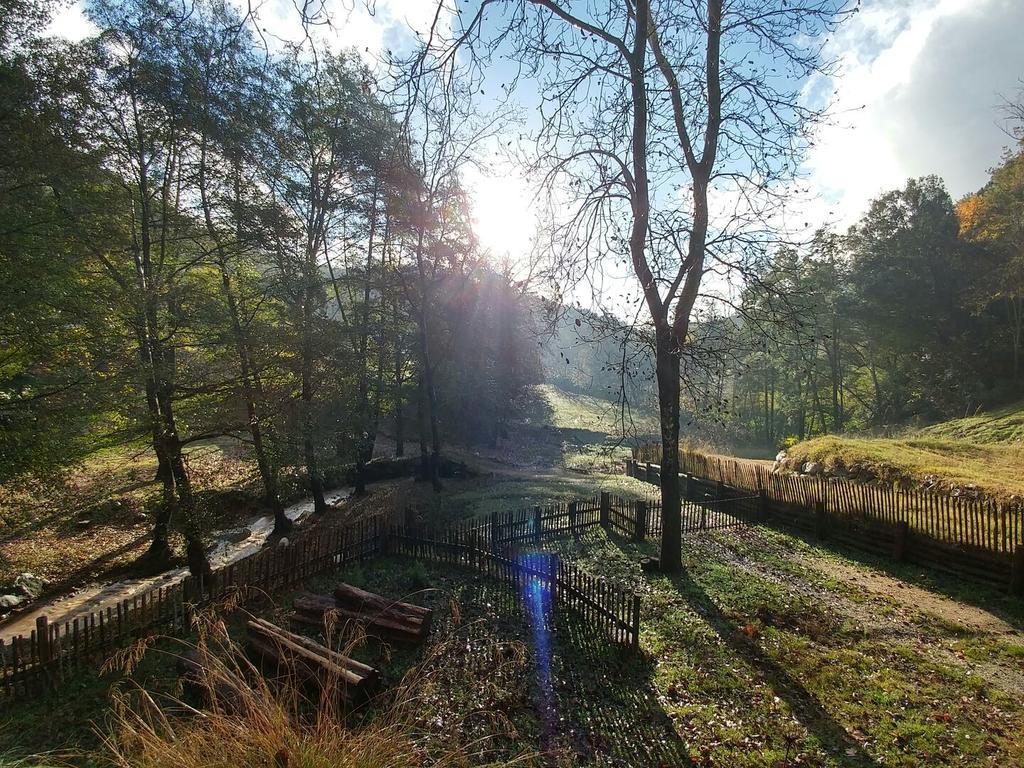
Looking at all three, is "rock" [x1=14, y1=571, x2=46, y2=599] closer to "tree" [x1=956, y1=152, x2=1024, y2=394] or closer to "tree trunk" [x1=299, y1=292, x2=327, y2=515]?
"tree trunk" [x1=299, y1=292, x2=327, y2=515]

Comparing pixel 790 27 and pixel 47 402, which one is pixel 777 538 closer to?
pixel 790 27

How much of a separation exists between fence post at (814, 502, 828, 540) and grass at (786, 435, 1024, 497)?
2.33 meters

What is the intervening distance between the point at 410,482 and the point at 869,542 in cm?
1644

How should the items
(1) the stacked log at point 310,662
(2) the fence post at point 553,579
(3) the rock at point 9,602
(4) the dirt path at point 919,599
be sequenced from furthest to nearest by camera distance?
(3) the rock at point 9,602, (2) the fence post at point 553,579, (4) the dirt path at point 919,599, (1) the stacked log at point 310,662

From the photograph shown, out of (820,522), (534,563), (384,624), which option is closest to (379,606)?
(384,624)

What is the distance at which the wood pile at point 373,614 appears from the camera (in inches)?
272

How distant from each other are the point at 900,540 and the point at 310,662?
12.7m

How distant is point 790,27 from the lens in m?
7.58

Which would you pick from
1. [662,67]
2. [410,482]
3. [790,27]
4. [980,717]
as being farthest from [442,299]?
[980,717]

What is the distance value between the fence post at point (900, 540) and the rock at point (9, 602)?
19.6 meters

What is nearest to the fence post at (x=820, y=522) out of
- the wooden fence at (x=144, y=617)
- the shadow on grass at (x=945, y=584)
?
the shadow on grass at (x=945, y=584)

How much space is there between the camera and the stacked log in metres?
4.98

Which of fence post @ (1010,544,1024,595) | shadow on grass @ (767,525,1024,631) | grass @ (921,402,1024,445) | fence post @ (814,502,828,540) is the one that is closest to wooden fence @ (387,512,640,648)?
fence post @ (814,502,828,540)

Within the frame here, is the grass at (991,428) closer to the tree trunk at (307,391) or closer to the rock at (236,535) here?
the tree trunk at (307,391)
